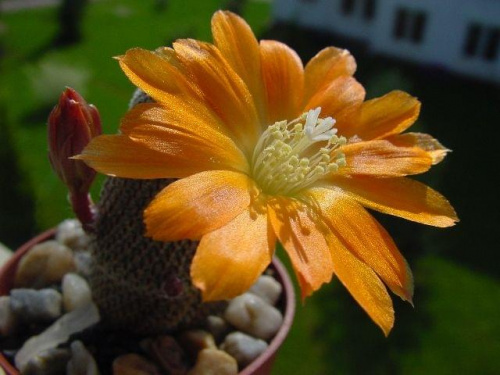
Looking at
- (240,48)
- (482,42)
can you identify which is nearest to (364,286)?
(240,48)

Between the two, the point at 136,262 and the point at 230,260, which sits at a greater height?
the point at 230,260

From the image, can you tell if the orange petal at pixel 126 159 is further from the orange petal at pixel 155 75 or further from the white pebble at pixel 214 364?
the white pebble at pixel 214 364

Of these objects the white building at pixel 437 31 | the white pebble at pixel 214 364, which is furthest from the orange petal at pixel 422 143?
the white building at pixel 437 31

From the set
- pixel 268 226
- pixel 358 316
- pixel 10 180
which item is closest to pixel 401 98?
pixel 268 226

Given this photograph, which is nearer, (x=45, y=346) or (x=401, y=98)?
(x=401, y=98)

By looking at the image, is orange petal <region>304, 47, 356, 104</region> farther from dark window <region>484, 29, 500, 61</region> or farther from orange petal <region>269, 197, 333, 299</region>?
dark window <region>484, 29, 500, 61</region>

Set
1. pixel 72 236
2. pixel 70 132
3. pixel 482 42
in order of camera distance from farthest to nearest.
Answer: pixel 482 42, pixel 72 236, pixel 70 132

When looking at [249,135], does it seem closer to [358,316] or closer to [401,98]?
[401,98]

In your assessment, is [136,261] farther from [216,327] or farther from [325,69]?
[325,69]
